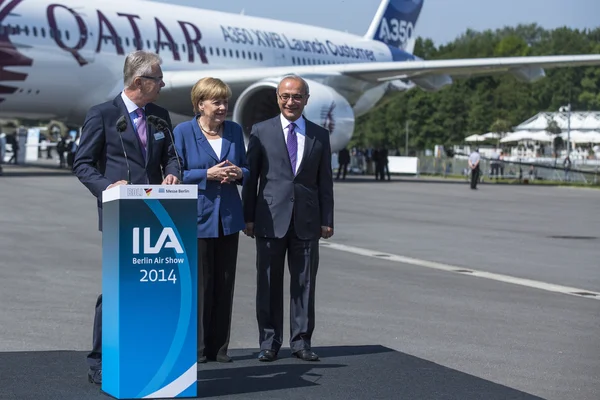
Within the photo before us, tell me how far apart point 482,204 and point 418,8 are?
76.2ft

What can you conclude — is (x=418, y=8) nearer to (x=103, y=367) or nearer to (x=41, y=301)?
(x=41, y=301)

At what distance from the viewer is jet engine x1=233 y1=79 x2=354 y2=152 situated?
2723 centimetres

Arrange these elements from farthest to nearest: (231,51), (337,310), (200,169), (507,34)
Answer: (507,34), (231,51), (337,310), (200,169)

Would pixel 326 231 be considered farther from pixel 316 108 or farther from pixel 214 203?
pixel 316 108

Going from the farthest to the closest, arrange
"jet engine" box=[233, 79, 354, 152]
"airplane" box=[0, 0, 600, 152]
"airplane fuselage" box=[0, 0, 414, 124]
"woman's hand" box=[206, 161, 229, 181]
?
"jet engine" box=[233, 79, 354, 152] < "airplane" box=[0, 0, 600, 152] < "airplane fuselage" box=[0, 0, 414, 124] < "woman's hand" box=[206, 161, 229, 181]

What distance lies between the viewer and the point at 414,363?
640 cm

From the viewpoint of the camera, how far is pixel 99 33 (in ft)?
88.3

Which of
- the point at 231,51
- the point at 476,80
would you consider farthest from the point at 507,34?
the point at 231,51

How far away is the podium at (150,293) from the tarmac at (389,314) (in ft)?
0.78

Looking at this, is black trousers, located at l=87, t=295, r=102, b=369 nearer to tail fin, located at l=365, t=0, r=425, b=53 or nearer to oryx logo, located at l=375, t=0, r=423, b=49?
tail fin, located at l=365, t=0, r=425, b=53

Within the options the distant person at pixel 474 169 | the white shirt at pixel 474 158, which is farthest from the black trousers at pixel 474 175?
the white shirt at pixel 474 158

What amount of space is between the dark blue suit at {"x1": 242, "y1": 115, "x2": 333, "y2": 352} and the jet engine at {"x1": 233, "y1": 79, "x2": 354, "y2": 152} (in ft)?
66.1

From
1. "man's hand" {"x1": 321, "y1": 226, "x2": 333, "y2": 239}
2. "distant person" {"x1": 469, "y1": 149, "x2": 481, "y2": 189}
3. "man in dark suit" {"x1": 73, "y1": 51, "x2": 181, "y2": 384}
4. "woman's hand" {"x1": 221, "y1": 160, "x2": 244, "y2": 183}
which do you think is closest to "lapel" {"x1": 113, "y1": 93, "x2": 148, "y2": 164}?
"man in dark suit" {"x1": 73, "y1": 51, "x2": 181, "y2": 384}

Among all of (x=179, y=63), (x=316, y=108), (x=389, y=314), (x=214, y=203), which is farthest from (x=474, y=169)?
(x=214, y=203)
